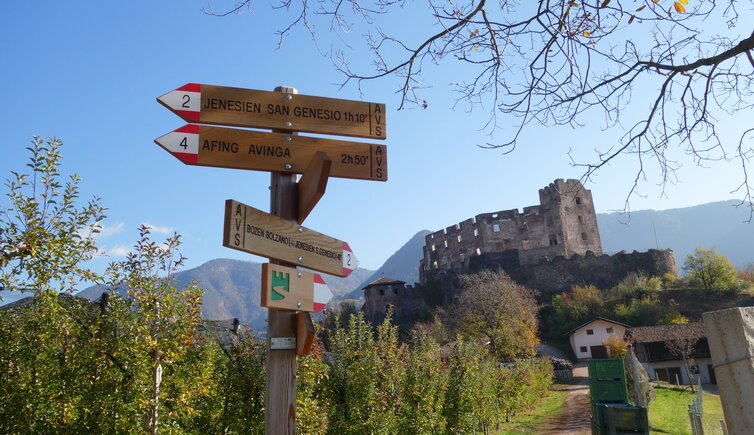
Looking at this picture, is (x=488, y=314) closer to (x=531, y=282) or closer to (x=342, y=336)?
(x=531, y=282)

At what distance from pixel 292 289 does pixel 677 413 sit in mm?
23313

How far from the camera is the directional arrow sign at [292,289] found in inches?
124

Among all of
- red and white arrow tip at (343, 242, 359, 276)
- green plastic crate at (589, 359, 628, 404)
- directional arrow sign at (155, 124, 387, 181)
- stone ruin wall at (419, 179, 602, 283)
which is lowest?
green plastic crate at (589, 359, 628, 404)

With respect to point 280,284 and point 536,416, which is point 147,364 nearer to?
point 280,284

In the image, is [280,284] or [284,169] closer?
[280,284]

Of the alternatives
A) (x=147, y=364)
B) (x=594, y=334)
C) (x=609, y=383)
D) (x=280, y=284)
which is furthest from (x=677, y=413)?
(x=594, y=334)

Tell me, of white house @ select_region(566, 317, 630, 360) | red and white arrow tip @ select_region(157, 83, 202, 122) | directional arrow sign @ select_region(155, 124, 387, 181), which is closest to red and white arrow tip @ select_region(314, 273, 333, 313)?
directional arrow sign @ select_region(155, 124, 387, 181)

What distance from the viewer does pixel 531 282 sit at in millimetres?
58281

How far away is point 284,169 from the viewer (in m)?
3.67

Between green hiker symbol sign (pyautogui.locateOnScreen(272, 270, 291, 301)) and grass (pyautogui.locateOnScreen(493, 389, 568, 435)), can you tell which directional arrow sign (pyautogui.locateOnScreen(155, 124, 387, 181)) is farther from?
grass (pyautogui.locateOnScreen(493, 389, 568, 435))

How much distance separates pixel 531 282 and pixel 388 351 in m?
50.1

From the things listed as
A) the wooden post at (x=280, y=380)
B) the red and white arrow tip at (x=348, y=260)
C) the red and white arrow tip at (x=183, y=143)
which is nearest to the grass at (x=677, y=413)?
the red and white arrow tip at (x=348, y=260)

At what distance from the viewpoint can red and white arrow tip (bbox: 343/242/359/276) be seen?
3644 millimetres

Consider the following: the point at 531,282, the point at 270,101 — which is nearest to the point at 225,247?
the point at 270,101
